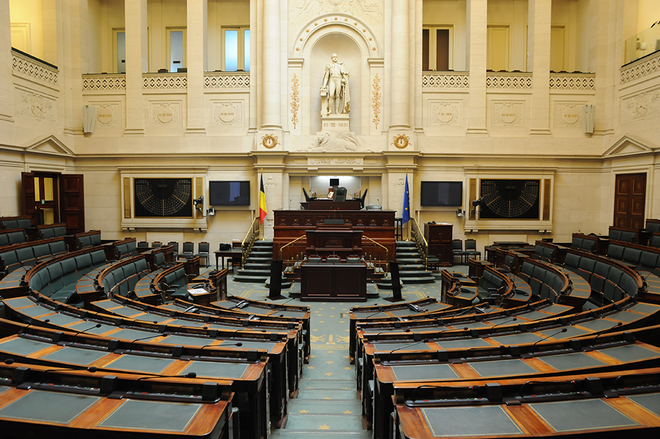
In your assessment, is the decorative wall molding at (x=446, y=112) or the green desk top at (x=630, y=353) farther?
the decorative wall molding at (x=446, y=112)

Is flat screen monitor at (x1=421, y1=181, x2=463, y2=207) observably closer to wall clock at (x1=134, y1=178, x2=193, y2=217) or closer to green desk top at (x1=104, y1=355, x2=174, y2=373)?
wall clock at (x1=134, y1=178, x2=193, y2=217)

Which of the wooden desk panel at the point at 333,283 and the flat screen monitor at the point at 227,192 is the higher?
the flat screen monitor at the point at 227,192

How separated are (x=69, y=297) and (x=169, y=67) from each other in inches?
517

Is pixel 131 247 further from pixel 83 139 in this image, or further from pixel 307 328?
pixel 307 328

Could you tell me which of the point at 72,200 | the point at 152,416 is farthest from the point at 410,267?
the point at 72,200

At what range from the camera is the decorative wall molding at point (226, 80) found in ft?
50.4

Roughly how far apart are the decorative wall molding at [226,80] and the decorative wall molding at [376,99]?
489 cm

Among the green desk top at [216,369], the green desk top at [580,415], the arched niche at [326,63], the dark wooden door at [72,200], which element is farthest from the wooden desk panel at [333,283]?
the dark wooden door at [72,200]

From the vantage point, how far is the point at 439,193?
50.0ft

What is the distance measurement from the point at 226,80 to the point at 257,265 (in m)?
7.63

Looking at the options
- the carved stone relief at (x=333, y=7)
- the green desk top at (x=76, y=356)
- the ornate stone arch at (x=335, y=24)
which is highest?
the carved stone relief at (x=333, y=7)

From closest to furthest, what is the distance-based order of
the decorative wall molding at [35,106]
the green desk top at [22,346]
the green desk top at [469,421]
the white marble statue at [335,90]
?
the green desk top at [469,421], the green desk top at [22,346], the decorative wall molding at [35,106], the white marble statue at [335,90]

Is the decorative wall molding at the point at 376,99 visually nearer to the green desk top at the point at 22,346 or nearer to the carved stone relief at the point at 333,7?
Answer: the carved stone relief at the point at 333,7

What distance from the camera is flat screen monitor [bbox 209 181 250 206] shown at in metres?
15.2
